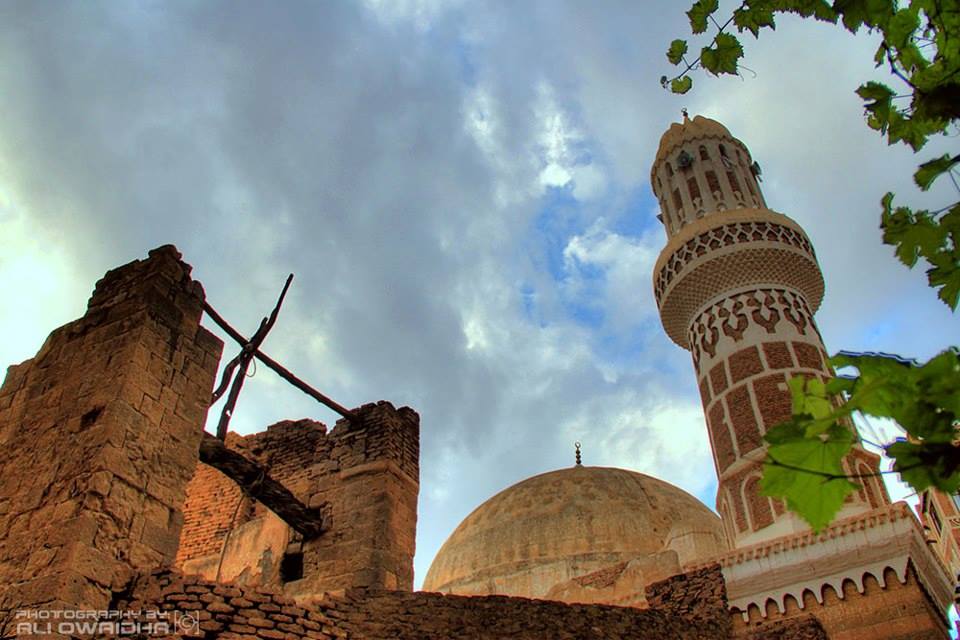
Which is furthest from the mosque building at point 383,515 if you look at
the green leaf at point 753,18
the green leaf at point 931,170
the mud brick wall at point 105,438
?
the green leaf at point 753,18

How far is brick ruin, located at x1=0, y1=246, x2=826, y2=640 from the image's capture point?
6.39m

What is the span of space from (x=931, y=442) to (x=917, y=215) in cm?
105

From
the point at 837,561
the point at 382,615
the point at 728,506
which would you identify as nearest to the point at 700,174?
the point at 728,506

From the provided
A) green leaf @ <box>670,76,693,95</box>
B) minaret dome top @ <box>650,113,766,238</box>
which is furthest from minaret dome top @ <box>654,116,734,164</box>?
green leaf @ <box>670,76,693,95</box>

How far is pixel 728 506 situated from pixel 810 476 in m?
15.4

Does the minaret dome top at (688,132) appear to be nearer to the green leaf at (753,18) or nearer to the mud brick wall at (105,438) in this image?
the mud brick wall at (105,438)

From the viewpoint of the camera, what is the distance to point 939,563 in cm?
1331

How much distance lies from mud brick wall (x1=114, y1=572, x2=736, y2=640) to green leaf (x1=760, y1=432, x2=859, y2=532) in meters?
5.71

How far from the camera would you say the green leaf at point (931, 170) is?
8.14 feet

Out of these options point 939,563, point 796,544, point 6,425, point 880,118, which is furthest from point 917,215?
point 939,563

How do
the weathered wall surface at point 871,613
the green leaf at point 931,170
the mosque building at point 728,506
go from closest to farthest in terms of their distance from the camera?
the green leaf at point 931,170
the weathered wall surface at point 871,613
the mosque building at point 728,506

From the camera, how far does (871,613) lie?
11812 mm

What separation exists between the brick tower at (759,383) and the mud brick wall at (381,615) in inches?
155

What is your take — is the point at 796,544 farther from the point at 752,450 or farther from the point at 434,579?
the point at 434,579
